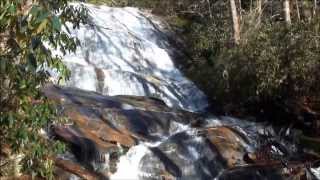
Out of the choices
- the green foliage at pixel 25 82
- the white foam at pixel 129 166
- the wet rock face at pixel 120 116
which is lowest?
the white foam at pixel 129 166

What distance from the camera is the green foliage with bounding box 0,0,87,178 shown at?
241 inches

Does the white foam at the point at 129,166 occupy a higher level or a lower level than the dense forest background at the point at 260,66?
lower

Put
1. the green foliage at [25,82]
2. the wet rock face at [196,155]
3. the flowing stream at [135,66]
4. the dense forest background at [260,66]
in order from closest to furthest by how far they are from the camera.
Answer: the green foliage at [25,82] → the wet rock face at [196,155] → the dense forest background at [260,66] → the flowing stream at [135,66]

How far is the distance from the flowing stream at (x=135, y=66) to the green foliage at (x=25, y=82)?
7.01m

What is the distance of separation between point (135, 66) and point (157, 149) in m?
8.70

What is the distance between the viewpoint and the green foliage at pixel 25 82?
20.0 feet

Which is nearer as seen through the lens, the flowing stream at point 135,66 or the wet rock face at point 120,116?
the wet rock face at point 120,116

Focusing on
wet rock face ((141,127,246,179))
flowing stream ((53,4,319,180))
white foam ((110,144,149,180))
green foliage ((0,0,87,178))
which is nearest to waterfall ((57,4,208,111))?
flowing stream ((53,4,319,180))

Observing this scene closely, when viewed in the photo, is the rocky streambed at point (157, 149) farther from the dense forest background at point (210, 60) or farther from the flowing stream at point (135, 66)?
the dense forest background at point (210, 60)

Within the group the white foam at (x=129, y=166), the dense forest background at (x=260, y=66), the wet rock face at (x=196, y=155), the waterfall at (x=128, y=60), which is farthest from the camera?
the waterfall at (x=128, y=60)

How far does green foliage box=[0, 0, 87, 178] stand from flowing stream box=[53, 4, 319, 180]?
701cm

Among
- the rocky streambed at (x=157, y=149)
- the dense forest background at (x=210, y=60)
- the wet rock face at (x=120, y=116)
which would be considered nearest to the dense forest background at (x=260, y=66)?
the dense forest background at (x=210, y=60)

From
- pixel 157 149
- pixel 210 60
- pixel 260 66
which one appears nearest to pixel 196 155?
pixel 157 149

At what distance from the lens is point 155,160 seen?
13266mm
